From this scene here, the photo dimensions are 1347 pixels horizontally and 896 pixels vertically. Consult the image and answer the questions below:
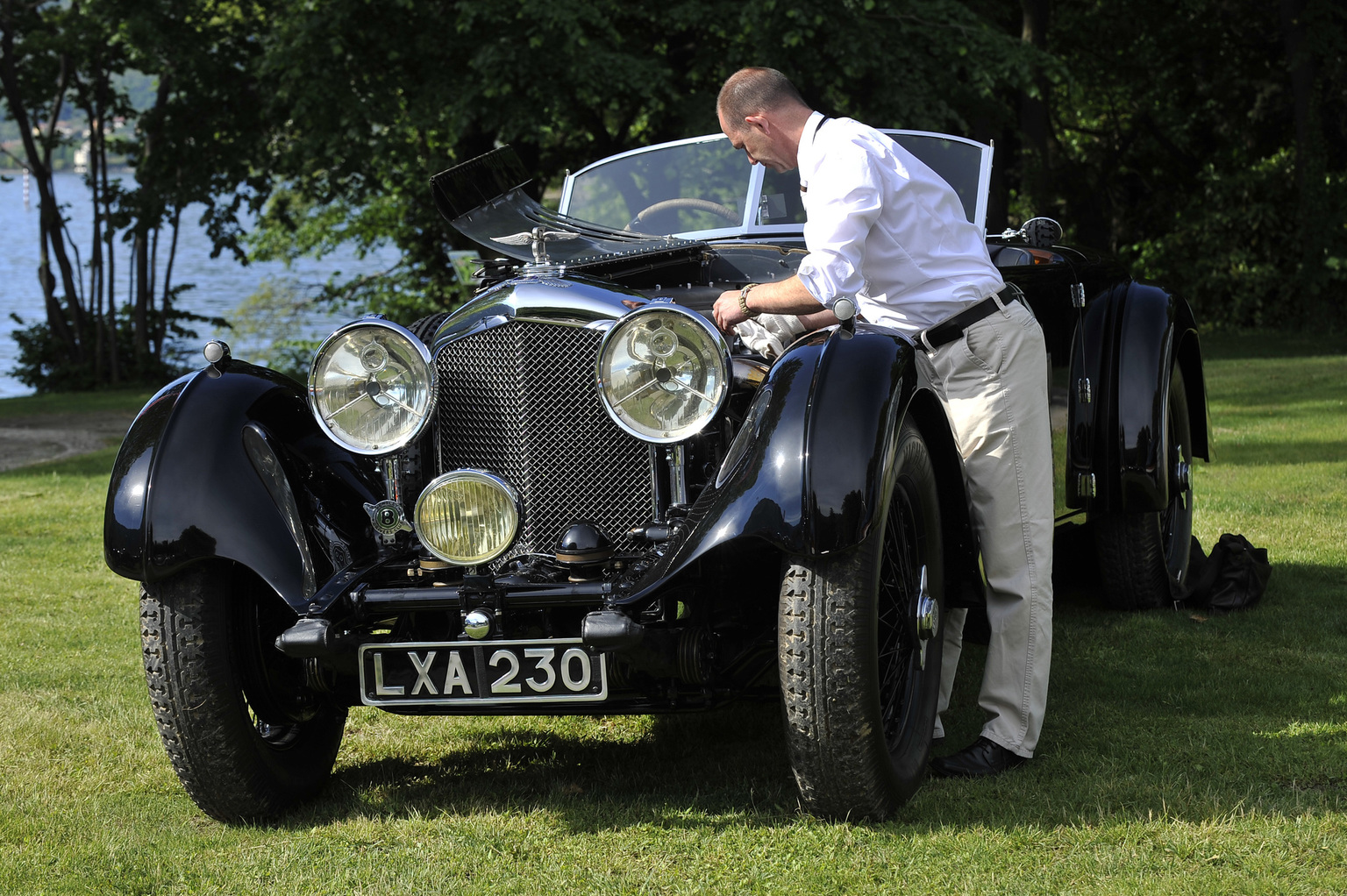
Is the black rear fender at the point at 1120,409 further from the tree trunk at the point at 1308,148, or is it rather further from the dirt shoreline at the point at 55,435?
the tree trunk at the point at 1308,148

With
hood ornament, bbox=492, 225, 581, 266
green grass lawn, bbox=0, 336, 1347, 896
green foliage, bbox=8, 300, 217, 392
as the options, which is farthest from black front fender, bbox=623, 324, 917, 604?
green foliage, bbox=8, 300, 217, 392

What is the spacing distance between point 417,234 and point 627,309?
1548cm

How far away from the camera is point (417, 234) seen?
18.1m

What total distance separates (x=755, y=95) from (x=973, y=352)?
909mm

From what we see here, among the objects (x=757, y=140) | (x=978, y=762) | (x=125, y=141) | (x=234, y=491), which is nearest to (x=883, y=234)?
(x=757, y=140)

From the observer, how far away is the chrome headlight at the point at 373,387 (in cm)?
323

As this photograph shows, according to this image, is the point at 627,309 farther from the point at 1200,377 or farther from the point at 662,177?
the point at 1200,377

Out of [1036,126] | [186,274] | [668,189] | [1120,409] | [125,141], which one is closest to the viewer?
[1120,409]

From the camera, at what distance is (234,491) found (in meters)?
3.19

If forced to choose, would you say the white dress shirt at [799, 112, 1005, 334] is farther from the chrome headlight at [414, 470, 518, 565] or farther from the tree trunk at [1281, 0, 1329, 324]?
Result: the tree trunk at [1281, 0, 1329, 324]

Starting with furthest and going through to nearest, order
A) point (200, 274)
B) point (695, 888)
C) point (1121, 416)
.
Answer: point (200, 274), point (1121, 416), point (695, 888)

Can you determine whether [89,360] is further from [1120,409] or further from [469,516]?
[469,516]

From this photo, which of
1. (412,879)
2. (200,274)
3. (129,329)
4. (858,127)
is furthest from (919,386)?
(200,274)

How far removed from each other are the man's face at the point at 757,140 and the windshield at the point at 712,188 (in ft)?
3.11
